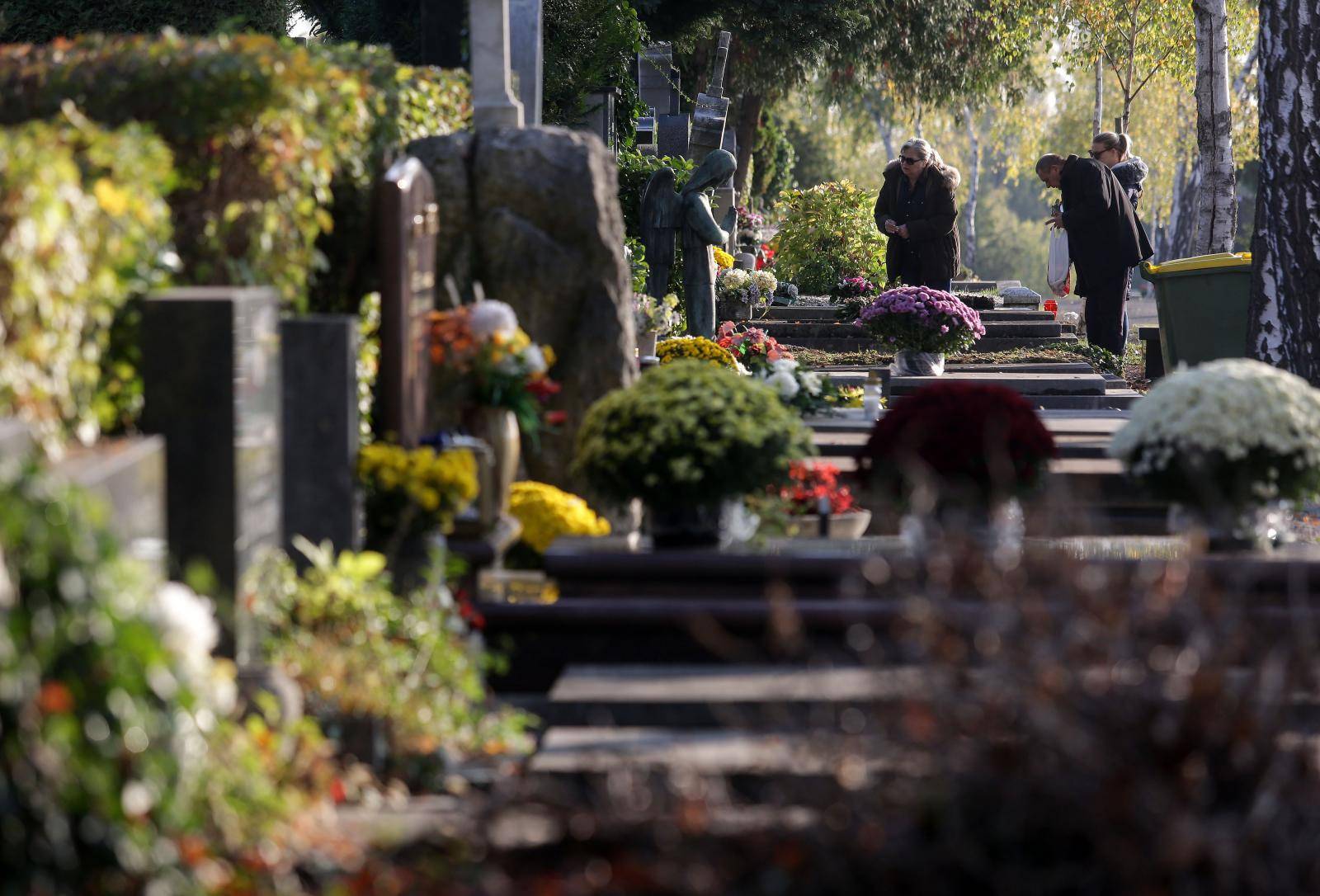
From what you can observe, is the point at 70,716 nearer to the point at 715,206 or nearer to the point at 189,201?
the point at 189,201

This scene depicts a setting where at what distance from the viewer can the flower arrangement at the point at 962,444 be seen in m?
7.13

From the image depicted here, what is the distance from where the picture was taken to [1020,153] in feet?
196

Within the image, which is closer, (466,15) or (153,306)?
(153,306)

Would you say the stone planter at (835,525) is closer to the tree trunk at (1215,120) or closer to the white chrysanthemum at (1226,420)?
the white chrysanthemum at (1226,420)

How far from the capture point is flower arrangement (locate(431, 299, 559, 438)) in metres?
8.10

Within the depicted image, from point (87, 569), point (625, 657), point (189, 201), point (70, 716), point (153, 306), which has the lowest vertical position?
point (625, 657)

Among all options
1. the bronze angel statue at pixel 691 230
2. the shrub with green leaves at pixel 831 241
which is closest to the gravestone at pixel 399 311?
the bronze angel statue at pixel 691 230

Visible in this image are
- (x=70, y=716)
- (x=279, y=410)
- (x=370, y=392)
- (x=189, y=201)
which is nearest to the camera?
(x=70, y=716)

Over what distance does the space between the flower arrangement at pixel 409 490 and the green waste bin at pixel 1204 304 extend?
1109 centimetres

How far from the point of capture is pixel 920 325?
1467cm

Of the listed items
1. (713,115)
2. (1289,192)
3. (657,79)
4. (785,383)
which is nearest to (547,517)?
(785,383)

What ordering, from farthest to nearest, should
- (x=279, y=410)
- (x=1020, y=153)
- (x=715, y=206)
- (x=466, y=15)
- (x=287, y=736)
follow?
(x=1020, y=153), (x=715, y=206), (x=466, y=15), (x=279, y=410), (x=287, y=736)

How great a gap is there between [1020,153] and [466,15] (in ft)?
168

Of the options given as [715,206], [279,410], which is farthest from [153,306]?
[715,206]
